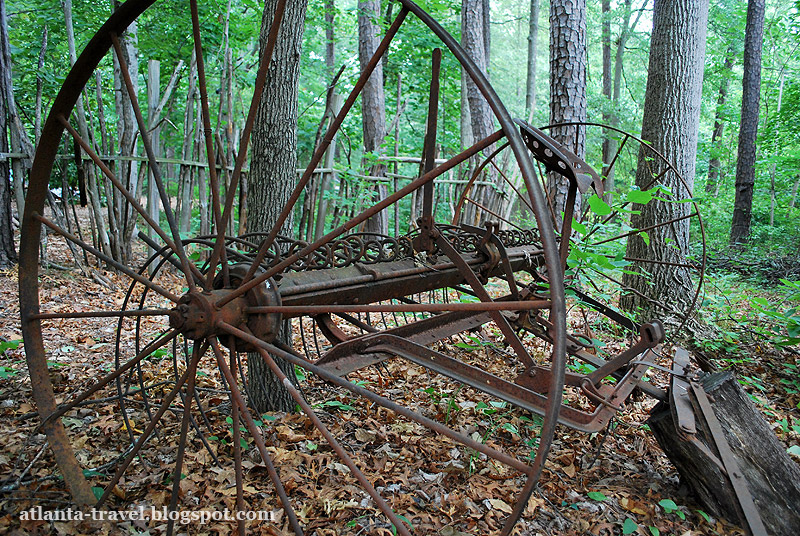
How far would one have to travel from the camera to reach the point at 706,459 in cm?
217

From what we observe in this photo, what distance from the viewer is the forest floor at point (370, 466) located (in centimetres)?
217

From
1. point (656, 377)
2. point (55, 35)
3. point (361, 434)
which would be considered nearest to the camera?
point (361, 434)

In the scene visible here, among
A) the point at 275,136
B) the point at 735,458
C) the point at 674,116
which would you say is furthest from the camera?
the point at 674,116

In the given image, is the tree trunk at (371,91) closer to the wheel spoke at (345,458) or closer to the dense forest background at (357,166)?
the dense forest background at (357,166)

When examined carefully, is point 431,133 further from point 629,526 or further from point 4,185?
point 4,185

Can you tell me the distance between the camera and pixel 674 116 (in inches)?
181

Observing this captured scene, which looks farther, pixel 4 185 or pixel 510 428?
pixel 4 185

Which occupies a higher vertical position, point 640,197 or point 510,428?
point 640,197

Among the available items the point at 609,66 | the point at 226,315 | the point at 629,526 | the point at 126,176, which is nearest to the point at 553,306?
the point at 226,315

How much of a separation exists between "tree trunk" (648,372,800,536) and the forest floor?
156 mm

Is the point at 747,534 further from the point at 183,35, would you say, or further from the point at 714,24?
the point at 714,24

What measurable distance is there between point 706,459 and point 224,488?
7.12 ft

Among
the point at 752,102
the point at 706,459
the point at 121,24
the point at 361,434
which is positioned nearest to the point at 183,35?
the point at 121,24

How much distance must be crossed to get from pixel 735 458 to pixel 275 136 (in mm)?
2861
